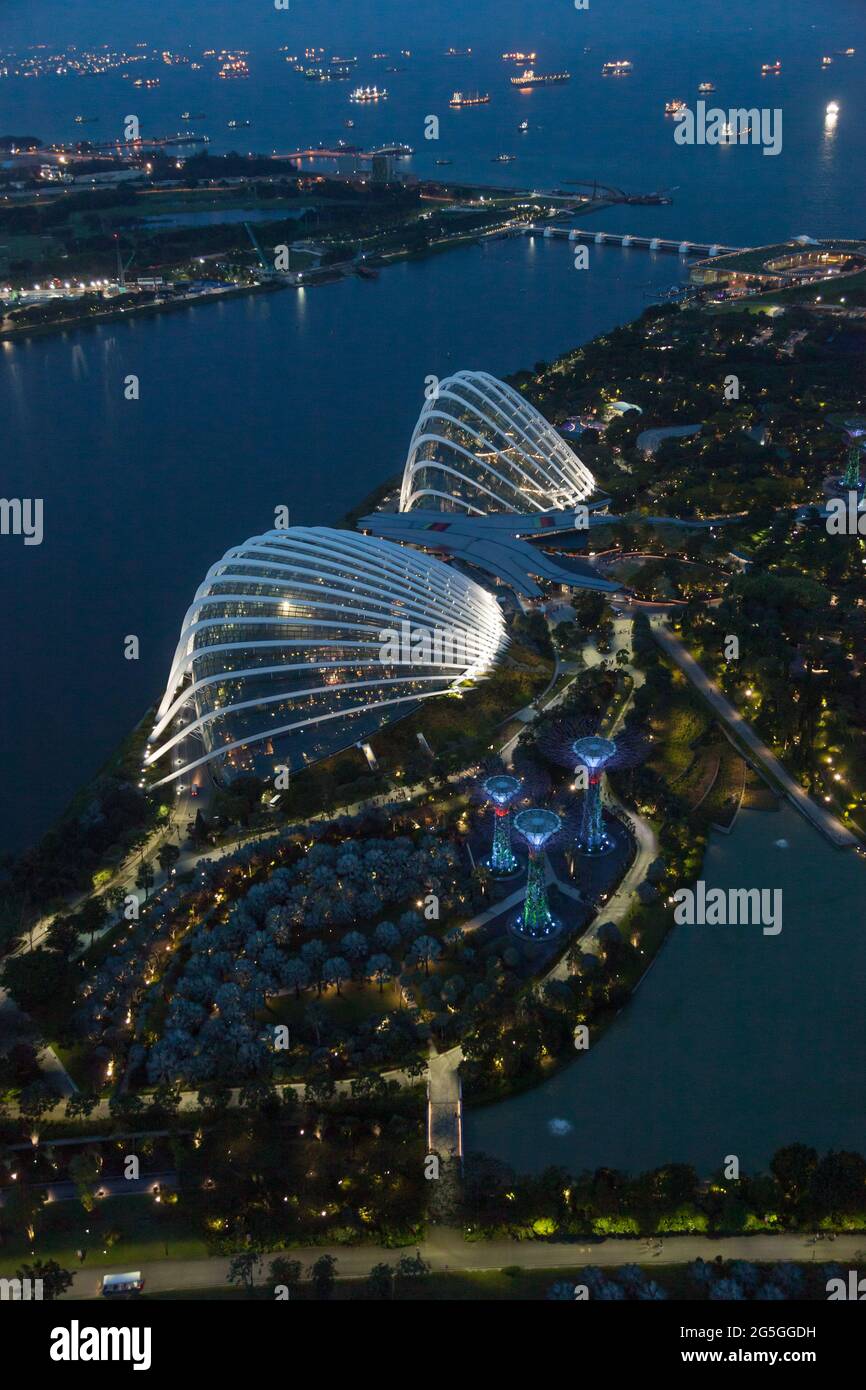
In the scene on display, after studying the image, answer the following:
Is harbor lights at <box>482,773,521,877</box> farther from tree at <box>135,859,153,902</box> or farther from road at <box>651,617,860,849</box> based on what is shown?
tree at <box>135,859,153,902</box>

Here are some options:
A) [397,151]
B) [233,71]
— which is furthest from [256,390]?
[233,71]

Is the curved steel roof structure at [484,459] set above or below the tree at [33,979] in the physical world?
above

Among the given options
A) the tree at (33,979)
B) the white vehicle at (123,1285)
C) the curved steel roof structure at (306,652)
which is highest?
the curved steel roof structure at (306,652)

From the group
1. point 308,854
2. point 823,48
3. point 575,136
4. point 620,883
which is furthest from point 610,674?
point 823,48

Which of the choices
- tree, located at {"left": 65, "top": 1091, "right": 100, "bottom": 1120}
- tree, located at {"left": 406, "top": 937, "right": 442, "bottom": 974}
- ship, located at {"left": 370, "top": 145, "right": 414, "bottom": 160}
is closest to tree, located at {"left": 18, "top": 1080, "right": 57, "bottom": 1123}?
tree, located at {"left": 65, "top": 1091, "right": 100, "bottom": 1120}

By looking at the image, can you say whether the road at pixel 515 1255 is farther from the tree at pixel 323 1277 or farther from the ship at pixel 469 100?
the ship at pixel 469 100

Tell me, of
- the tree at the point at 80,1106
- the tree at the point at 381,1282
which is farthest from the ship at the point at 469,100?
the tree at the point at 381,1282

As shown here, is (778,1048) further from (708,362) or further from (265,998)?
(708,362)
